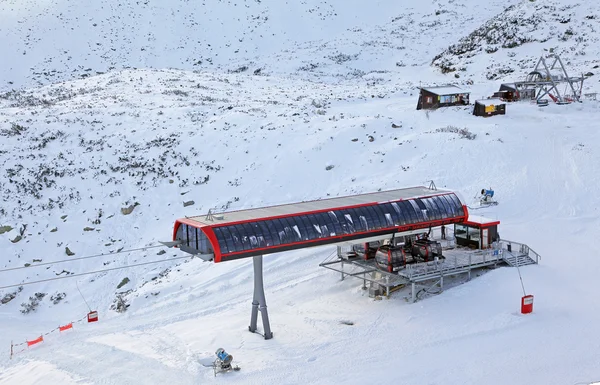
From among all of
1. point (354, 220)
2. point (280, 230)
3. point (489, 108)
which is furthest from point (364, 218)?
point (489, 108)

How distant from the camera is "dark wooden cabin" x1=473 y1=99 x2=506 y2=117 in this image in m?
44.5

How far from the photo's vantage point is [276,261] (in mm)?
28453

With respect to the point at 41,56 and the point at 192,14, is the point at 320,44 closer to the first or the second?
the point at 192,14

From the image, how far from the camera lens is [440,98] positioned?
Answer: 1863 inches

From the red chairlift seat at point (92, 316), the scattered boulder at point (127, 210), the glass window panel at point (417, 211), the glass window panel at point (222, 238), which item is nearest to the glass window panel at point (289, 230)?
the glass window panel at point (222, 238)

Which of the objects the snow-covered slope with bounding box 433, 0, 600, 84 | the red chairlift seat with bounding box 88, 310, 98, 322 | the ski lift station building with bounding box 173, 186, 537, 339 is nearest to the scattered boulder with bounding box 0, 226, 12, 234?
the red chairlift seat with bounding box 88, 310, 98, 322

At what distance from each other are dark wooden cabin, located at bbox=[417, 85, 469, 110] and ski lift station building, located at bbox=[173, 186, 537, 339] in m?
22.6

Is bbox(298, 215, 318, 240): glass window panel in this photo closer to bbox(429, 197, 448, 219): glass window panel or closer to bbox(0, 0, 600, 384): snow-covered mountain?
bbox(0, 0, 600, 384): snow-covered mountain

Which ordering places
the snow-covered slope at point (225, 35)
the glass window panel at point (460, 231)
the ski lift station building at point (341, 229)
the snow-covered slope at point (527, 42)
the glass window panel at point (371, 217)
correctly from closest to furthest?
the ski lift station building at point (341, 229), the glass window panel at point (371, 217), the glass window panel at point (460, 231), the snow-covered slope at point (527, 42), the snow-covered slope at point (225, 35)

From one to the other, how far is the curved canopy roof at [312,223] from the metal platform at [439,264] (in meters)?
1.62

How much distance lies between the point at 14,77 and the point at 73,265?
173 ft

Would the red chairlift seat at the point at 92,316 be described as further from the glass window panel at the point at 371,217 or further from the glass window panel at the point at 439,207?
the glass window panel at the point at 439,207

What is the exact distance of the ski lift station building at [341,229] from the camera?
65.2 ft

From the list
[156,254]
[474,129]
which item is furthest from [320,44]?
[156,254]
